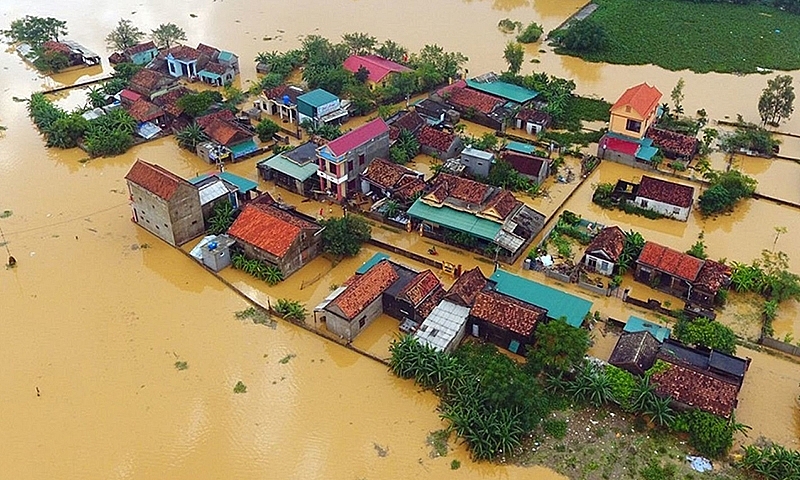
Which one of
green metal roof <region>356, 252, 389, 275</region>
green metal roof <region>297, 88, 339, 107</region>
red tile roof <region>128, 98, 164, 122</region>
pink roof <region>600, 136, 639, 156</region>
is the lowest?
green metal roof <region>356, 252, 389, 275</region>

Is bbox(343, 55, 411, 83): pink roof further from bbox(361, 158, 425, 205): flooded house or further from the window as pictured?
the window

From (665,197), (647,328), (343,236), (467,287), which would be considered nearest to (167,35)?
(343,236)

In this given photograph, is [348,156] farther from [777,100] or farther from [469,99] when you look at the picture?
[777,100]

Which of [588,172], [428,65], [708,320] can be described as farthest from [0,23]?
[708,320]

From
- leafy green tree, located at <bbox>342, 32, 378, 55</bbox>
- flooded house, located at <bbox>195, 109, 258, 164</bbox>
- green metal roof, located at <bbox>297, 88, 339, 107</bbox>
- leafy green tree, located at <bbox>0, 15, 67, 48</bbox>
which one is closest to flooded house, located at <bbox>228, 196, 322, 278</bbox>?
flooded house, located at <bbox>195, 109, 258, 164</bbox>

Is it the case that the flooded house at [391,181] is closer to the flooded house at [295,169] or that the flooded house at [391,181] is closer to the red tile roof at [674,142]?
the flooded house at [295,169]
